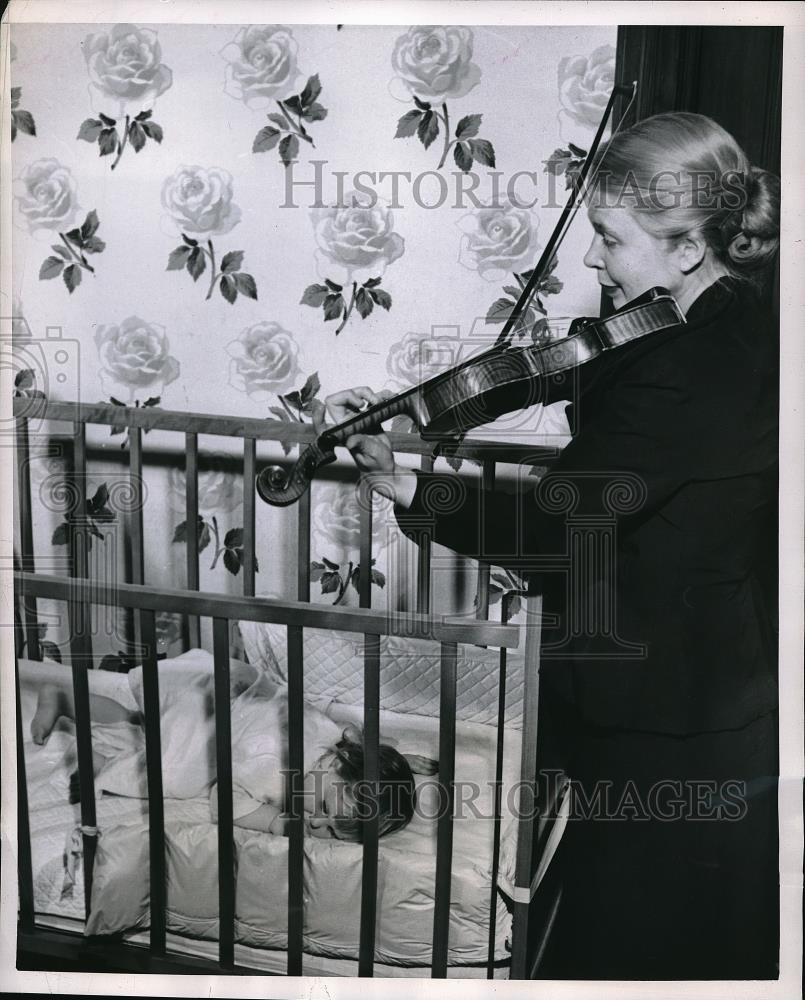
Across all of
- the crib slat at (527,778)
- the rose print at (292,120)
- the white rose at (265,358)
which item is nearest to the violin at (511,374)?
the white rose at (265,358)

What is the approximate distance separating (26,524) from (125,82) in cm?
77

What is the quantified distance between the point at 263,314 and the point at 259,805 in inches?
32.9

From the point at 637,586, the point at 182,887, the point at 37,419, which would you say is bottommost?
the point at 182,887

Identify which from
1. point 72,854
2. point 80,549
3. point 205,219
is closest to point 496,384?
point 205,219

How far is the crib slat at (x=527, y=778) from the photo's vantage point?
140 cm

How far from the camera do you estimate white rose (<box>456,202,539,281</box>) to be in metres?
1.45

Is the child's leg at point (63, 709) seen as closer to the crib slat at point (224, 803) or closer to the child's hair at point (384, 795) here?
the crib slat at point (224, 803)

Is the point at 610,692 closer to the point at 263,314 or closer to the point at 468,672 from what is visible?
the point at 468,672

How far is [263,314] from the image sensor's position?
148cm

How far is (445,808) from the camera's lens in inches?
57.4

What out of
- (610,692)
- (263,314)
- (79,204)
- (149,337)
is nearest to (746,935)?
(610,692)

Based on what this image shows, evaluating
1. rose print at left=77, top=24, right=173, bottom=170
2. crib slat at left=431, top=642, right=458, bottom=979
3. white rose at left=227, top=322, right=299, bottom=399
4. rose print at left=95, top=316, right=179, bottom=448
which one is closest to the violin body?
white rose at left=227, top=322, right=299, bottom=399

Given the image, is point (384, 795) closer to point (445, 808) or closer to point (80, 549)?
point (445, 808)

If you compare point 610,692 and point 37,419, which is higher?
point 37,419
